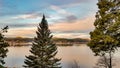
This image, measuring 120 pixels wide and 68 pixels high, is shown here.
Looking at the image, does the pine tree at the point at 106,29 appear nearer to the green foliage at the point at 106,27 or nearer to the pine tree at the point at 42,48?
the green foliage at the point at 106,27

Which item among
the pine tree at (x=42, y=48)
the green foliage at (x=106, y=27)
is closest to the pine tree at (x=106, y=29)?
the green foliage at (x=106, y=27)

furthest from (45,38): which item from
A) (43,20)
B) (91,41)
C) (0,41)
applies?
(91,41)

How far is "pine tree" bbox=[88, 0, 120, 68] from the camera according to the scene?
25.2 meters

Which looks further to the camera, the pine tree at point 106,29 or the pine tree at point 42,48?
the pine tree at point 42,48

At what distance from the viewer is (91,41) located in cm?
2608

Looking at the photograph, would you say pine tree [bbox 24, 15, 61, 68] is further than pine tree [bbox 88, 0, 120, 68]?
Yes

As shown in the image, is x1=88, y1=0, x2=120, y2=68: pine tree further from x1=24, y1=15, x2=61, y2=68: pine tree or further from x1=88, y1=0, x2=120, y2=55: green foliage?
x1=24, y1=15, x2=61, y2=68: pine tree

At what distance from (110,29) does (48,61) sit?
16.1 m

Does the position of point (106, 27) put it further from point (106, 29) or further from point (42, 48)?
point (42, 48)

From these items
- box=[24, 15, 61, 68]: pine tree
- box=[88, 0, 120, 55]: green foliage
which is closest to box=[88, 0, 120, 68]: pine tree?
box=[88, 0, 120, 55]: green foliage

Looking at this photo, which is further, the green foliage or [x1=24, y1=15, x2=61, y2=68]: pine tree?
[x1=24, y1=15, x2=61, y2=68]: pine tree

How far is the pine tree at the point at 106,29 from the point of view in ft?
82.7

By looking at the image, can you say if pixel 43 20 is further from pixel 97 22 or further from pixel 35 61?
pixel 97 22

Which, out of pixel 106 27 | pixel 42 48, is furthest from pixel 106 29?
pixel 42 48
